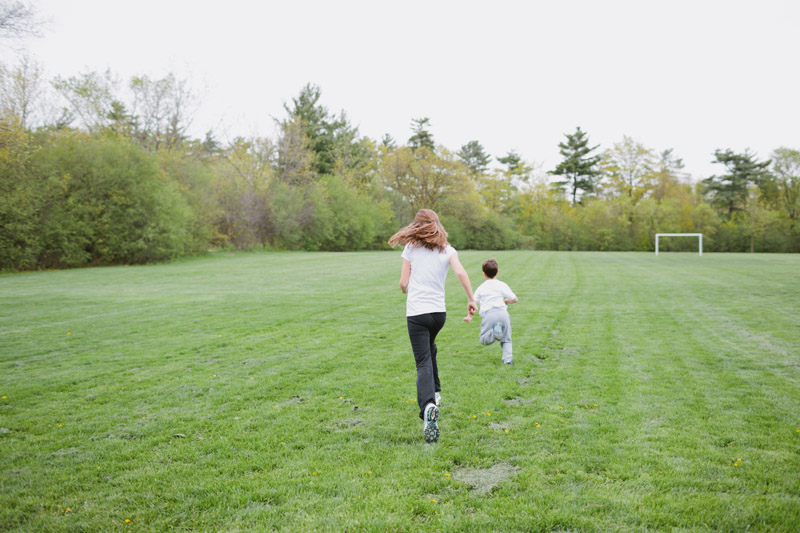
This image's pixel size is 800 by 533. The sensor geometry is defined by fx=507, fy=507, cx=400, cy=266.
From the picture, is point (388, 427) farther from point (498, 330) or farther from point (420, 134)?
point (420, 134)

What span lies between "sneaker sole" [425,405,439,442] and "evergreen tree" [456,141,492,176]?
71.6 m

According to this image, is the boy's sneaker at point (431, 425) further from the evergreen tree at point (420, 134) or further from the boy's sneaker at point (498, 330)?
the evergreen tree at point (420, 134)

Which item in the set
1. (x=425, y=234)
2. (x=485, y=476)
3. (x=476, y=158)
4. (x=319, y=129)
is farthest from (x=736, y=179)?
(x=485, y=476)

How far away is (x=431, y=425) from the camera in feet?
13.6

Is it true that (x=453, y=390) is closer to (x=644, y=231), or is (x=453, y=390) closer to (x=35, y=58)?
(x=35, y=58)

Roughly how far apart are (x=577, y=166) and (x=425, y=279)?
6637 centimetres

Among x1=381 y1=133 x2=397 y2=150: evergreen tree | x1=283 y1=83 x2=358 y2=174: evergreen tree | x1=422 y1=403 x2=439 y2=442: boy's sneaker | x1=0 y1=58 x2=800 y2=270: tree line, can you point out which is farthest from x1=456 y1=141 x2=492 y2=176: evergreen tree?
x1=422 y1=403 x2=439 y2=442: boy's sneaker

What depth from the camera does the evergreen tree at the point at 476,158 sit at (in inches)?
2896

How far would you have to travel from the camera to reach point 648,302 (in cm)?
1271

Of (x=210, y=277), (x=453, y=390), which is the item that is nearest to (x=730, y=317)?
(x=453, y=390)

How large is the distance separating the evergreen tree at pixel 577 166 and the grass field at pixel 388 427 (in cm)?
5912

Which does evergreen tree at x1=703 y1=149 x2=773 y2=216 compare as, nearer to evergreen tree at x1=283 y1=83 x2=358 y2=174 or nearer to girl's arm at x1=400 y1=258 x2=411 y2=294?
evergreen tree at x1=283 y1=83 x2=358 y2=174

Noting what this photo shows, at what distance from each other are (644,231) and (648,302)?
49253mm

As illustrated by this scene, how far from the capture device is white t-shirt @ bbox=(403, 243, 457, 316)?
441cm
